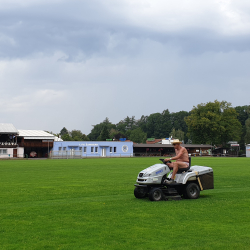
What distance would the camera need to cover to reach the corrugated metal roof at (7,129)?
276ft

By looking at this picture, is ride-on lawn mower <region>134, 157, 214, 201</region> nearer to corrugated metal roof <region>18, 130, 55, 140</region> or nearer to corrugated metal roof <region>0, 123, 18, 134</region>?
corrugated metal roof <region>0, 123, 18, 134</region>

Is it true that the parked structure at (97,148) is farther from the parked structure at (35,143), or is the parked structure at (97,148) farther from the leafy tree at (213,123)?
the leafy tree at (213,123)

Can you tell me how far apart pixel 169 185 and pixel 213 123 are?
91.1 m

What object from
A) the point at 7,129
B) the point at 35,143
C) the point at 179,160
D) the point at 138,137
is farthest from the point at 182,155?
the point at 138,137

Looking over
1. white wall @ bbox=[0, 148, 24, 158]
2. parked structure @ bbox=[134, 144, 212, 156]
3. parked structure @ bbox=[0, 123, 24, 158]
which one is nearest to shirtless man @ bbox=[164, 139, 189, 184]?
white wall @ bbox=[0, 148, 24, 158]

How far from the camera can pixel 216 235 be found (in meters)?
7.69

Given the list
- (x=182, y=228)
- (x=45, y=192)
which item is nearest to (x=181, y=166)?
(x=182, y=228)

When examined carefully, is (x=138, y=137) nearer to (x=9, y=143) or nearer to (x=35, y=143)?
(x=35, y=143)

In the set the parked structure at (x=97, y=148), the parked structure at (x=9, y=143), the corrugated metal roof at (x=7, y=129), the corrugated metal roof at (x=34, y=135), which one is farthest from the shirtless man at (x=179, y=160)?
the corrugated metal roof at (x=34, y=135)

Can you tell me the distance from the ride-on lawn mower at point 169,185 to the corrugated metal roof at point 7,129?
249 ft

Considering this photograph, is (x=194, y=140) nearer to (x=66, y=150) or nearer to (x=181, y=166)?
(x=66, y=150)

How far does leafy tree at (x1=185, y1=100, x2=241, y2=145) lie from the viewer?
101062 mm

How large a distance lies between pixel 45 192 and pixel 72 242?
27.0 feet

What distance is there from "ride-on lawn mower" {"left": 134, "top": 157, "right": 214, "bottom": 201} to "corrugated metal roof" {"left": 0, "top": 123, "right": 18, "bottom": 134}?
2986 inches
